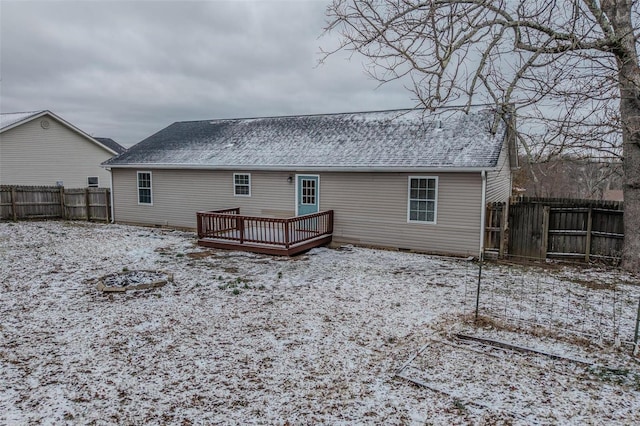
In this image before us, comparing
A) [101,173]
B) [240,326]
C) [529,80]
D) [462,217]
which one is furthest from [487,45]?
[101,173]

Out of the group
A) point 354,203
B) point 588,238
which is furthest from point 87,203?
point 588,238

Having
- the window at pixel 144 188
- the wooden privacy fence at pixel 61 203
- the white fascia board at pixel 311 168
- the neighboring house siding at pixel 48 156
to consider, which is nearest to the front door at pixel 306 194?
the white fascia board at pixel 311 168

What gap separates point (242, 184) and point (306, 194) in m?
2.53

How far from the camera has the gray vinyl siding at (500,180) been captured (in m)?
11.0

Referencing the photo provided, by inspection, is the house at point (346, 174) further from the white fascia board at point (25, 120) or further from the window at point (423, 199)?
the white fascia board at point (25, 120)

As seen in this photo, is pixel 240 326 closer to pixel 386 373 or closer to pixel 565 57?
pixel 386 373

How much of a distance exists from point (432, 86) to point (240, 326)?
17.8 ft

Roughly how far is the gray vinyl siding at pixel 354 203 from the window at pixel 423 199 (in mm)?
147

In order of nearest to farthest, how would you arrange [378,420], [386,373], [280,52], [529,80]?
1. [378,420]
2. [386,373]
3. [529,80]
4. [280,52]

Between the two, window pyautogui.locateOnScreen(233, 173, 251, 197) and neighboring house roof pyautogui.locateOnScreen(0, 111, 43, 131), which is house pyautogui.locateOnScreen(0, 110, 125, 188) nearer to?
neighboring house roof pyautogui.locateOnScreen(0, 111, 43, 131)

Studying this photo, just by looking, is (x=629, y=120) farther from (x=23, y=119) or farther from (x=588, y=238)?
(x=23, y=119)

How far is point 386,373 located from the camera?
4.36 meters

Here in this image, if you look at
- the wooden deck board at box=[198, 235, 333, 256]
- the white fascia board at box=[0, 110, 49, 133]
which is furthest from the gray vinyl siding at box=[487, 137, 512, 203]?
the white fascia board at box=[0, 110, 49, 133]

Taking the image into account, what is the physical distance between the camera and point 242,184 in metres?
13.6
